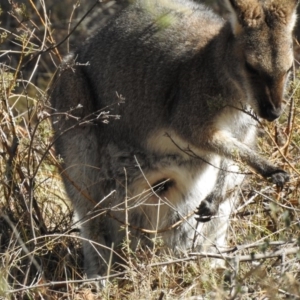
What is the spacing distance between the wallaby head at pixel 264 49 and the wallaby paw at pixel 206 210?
0.82 meters

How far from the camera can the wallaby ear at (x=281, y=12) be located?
4.83 meters

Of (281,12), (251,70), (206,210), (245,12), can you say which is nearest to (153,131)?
(206,210)

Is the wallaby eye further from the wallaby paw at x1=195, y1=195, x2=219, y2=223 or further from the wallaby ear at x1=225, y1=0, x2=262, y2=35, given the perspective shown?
the wallaby paw at x1=195, y1=195, x2=219, y2=223

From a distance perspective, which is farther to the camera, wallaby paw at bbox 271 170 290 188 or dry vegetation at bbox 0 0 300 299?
wallaby paw at bbox 271 170 290 188

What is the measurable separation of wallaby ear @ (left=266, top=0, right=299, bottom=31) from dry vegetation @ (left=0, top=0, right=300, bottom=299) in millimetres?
377

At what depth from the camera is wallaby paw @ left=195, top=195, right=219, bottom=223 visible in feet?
17.6

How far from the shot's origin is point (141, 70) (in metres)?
5.59

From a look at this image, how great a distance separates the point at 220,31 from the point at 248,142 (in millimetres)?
733

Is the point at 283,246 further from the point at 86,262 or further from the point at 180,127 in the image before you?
the point at 86,262

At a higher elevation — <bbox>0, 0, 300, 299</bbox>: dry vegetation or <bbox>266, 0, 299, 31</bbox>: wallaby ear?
<bbox>266, 0, 299, 31</bbox>: wallaby ear

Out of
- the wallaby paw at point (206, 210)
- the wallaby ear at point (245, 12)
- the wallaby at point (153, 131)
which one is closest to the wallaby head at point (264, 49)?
the wallaby ear at point (245, 12)

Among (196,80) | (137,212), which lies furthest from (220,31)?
(137,212)

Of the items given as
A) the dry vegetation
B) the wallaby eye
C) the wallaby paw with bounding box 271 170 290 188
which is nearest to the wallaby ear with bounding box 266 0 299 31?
the wallaby eye

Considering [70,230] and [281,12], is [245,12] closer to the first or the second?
[281,12]
